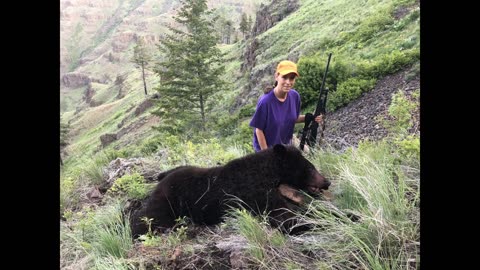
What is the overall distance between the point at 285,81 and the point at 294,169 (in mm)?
1702

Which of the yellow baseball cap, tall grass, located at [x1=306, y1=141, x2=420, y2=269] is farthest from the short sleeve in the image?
tall grass, located at [x1=306, y1=141, x2=420, y2=269]

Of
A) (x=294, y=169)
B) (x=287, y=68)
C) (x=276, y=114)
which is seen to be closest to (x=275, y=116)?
(x=276, y=114)

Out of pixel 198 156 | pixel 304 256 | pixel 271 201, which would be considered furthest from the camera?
pixel 198 156

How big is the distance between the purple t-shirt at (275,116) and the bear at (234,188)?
1.46m

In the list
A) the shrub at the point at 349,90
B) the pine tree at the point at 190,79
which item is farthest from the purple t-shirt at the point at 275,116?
the pine tree at the point at 190,79

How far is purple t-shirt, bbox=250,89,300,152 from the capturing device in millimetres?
5852

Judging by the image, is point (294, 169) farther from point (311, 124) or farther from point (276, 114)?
point (311, 124)

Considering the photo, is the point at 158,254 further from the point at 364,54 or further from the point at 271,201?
the point at 364,54

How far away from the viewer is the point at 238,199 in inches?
162

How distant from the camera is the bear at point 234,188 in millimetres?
4156

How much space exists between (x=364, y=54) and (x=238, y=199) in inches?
563

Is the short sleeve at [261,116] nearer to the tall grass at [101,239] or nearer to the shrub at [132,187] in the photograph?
the shrub at [132,187]

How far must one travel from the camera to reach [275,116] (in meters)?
5.86
